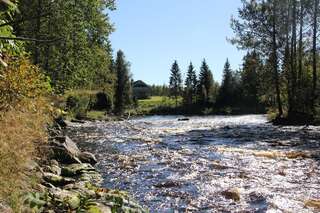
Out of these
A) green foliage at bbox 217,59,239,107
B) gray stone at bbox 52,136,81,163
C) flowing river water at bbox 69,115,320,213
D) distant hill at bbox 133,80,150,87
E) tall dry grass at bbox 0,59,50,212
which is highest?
distant hill at bbox 133,80,150,87

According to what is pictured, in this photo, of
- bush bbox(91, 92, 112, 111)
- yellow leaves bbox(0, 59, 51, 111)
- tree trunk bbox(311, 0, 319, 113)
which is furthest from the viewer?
bush bbox(91, 92, 112, 111)

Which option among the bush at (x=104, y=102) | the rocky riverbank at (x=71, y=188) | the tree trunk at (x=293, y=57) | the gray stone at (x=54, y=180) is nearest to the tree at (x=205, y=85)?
the bush at (x=104, y=102)

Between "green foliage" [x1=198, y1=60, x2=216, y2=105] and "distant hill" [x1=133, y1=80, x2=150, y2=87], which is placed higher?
"distant hill" [x1=133, y1=80, x2=150, y2=87]

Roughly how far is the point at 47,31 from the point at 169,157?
692 inches

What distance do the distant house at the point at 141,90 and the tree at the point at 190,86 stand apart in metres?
40.6

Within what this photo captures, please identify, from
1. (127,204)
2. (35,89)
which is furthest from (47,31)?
(127,204)

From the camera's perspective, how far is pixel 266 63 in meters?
45.3

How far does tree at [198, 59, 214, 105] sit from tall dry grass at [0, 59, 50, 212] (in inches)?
3646

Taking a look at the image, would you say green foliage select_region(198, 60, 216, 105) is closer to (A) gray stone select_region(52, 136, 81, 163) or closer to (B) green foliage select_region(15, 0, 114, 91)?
(B) green foliage select_region(15, 0, 114, 91)

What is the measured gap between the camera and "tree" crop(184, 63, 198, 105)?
119 meters

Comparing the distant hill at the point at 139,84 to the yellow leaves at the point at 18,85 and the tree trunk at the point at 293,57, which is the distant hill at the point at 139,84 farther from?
the yellow leaves at the point at 18,85

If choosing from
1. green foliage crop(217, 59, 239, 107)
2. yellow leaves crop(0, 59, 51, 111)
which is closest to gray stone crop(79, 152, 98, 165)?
yellow leaves crop(0, 59, 51, 111)

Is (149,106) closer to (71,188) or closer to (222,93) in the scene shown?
(222,93)

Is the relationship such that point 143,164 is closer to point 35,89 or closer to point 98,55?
point 35,89
